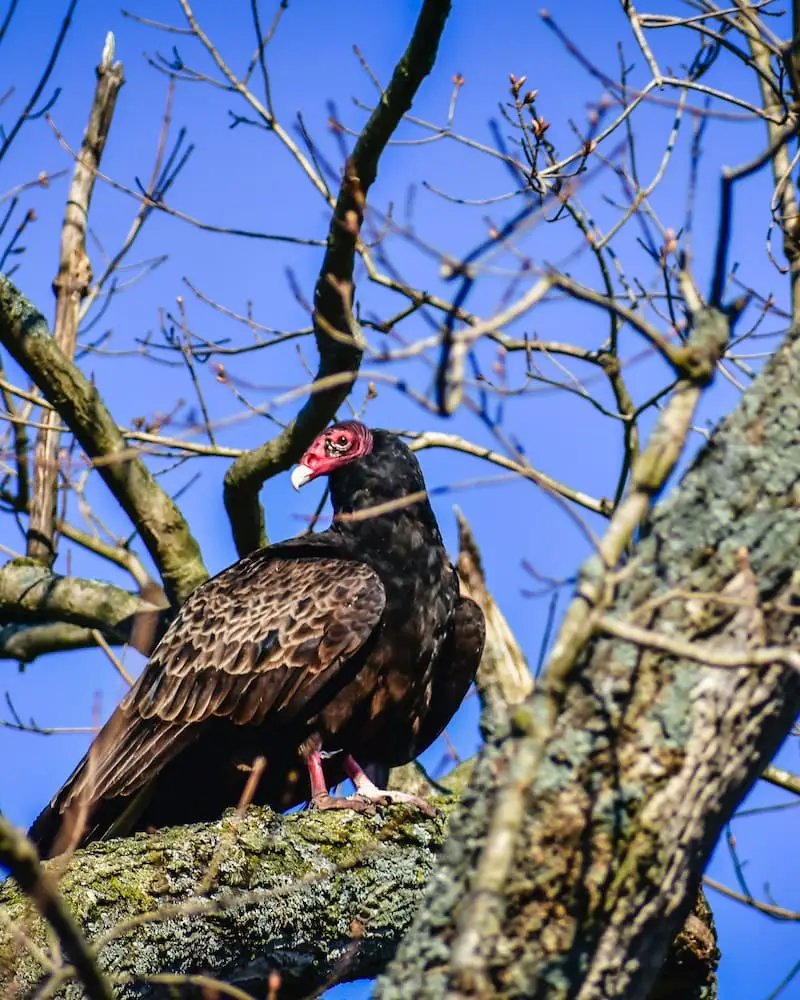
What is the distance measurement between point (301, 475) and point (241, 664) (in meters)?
0.93

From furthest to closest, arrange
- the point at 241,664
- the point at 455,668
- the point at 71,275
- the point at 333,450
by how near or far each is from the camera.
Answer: the point at 71,275 → the point at 333,450 → the point at 455,668 → the point at 241,664

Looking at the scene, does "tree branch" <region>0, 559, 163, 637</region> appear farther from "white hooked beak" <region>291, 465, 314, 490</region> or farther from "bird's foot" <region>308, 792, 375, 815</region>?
"bird's foot" <region>308, 792, 375, 815</region>

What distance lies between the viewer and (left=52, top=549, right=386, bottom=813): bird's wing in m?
4.91

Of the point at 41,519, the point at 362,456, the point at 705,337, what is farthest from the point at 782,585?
the point at 41,519

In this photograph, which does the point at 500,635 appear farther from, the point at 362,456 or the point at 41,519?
the point at 41,519

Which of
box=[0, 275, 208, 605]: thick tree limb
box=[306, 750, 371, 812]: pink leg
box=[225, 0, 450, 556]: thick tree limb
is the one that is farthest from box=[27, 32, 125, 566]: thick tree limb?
box=[306, 750, 371, 812]: pink leg

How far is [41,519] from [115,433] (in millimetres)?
1341

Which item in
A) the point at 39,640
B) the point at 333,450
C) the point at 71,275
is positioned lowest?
the point at 39,640

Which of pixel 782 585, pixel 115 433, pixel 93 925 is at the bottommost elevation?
pixel 93 925

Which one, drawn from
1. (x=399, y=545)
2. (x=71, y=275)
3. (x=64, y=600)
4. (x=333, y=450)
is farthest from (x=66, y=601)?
(x=71, y=275)

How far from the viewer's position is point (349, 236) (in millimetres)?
4219

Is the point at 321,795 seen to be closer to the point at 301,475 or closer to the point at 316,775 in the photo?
the point at 316,775

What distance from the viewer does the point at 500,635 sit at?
4953 mm

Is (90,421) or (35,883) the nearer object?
(35,883)
